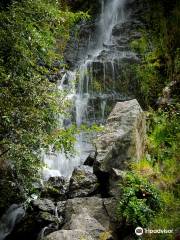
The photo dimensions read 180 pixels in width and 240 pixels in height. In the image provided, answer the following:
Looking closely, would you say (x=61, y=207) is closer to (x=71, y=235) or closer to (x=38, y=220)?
(x=38, y=220)

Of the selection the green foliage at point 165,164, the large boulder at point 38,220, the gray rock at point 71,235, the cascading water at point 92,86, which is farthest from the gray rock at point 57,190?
the gray rock at point 71,235

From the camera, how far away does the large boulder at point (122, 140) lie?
9.12 m

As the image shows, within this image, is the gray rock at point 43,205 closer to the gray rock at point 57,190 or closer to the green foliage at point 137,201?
the gray rock at point 57,190

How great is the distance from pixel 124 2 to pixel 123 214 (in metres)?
14.1

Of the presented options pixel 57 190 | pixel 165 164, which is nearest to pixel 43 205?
pixel 57 190

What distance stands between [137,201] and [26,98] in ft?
9.04

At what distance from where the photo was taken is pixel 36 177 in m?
8.20

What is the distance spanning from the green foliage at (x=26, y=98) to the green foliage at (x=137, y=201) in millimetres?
1326

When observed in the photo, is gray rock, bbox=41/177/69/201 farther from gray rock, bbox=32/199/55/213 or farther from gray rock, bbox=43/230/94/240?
A: gray rock, bbox=43/230/94/240

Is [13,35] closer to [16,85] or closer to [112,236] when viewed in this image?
[16,85]

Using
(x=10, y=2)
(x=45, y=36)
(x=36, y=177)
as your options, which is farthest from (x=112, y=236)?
(x=10, y=2)

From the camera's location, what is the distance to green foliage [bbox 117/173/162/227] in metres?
7.54

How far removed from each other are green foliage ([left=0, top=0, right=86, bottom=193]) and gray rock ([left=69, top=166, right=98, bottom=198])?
3.78 ft

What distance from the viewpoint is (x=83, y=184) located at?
9.19 m
